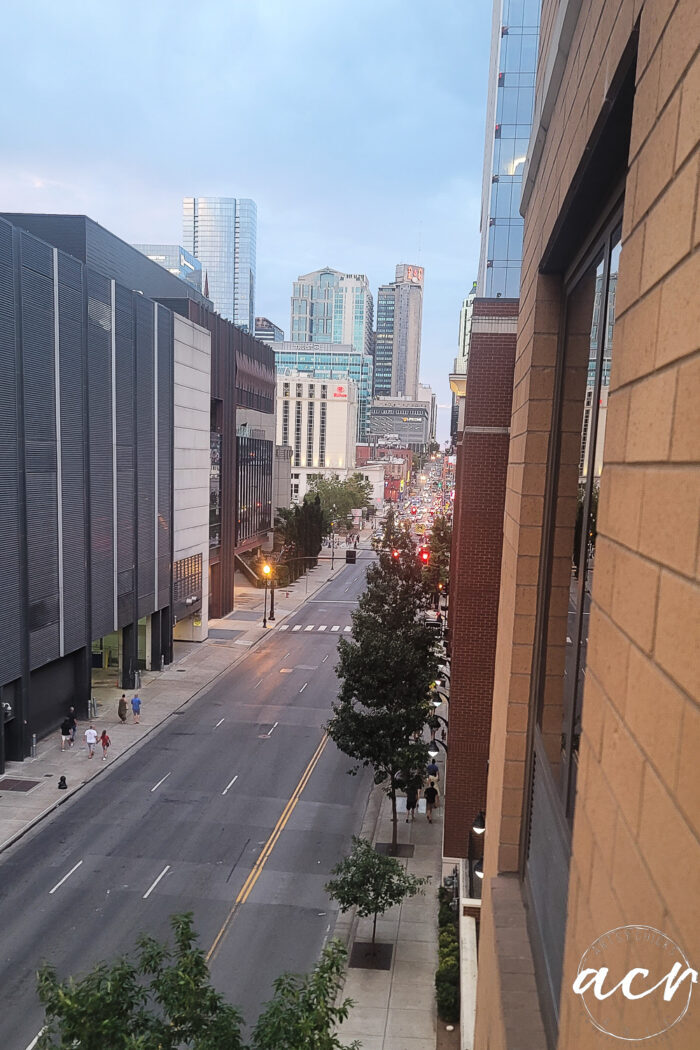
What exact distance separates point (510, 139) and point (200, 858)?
40.2 m

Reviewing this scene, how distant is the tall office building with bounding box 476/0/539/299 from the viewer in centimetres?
4224

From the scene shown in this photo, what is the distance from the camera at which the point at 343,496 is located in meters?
99.2

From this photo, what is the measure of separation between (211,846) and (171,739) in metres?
8.32

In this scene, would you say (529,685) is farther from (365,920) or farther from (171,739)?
(171,739)

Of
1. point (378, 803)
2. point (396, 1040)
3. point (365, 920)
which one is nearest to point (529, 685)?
point (396, 1040)

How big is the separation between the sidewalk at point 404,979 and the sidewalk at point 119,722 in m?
9.32

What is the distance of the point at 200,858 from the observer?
18.3 metres

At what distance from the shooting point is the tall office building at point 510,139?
42.2 meters

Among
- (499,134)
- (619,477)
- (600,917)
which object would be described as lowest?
(600,917)

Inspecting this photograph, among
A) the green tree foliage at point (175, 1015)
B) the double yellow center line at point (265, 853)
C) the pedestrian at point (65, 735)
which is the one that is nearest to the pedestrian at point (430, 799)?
the double yellow center line at point (265, 853)

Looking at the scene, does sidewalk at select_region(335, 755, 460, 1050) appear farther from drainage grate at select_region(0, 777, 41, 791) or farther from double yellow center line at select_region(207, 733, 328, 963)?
drainage grate at select_region(0, 777, 41, 791)

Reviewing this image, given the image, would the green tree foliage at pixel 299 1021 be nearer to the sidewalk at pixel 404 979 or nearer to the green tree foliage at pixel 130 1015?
the green tree foliage at pixel 130 1015

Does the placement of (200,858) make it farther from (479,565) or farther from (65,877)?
(479,565)

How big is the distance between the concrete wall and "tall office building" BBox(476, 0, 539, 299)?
1670 cm
